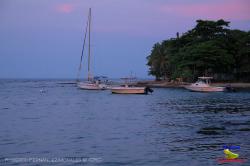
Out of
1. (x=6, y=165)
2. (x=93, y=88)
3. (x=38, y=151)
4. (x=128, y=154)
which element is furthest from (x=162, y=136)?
(x=93, y=88)

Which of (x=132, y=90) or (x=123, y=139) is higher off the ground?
(x=132, y=90)

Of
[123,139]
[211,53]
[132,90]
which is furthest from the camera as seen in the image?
[211,53]

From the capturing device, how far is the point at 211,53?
3789 inches

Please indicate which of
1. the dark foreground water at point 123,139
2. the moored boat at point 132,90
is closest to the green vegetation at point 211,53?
the moored boat at point 132,90

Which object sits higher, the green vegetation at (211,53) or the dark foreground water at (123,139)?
the green vegetation at (211,53)

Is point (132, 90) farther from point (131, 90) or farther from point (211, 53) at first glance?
point (211, 53)

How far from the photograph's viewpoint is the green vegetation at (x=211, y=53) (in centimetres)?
9712

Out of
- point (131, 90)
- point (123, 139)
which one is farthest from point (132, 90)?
point (123, 139)

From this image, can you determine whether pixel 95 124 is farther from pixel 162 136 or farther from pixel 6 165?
pixel 6 165

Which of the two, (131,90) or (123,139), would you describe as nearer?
(123,139)

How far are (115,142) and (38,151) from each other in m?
4.70

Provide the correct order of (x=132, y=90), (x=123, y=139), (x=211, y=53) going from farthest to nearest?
1. (x=211, y=53)
2. (x=132, y=90)
3. (x=123, y=139)

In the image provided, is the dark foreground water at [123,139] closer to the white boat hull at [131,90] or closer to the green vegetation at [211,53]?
the white boat hull at [131,90]

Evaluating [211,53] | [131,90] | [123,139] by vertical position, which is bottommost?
[123,139]
